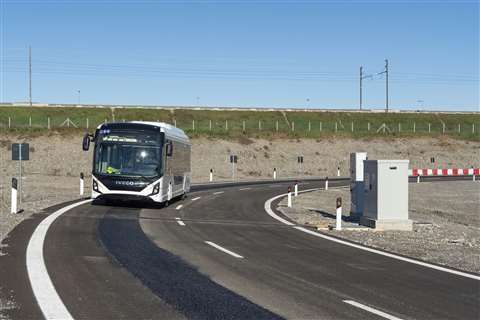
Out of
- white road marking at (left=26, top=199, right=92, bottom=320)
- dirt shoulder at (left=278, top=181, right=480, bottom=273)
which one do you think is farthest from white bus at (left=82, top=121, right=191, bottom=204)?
white road marking at (left=26, top=199, right=92, bottom=320)

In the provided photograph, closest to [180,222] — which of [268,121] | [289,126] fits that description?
[289,126]

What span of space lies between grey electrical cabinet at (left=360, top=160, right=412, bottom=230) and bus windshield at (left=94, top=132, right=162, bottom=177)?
26.8 feet

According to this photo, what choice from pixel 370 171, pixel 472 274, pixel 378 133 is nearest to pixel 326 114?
pixel 378 133

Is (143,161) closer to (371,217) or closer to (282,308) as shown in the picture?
(371,217)

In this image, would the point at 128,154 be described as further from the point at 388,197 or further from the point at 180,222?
Answer: the point at 388,197

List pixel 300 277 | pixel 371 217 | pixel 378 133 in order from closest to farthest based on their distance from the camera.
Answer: pixel 300 277, pixel 371 217, pixel 378 133

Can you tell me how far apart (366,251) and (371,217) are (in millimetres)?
5097

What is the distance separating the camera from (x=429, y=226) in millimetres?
19469

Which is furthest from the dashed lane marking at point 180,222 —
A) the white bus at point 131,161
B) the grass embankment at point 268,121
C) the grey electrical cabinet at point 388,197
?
the grass embankment at point 268,121

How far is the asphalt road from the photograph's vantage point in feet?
25.4

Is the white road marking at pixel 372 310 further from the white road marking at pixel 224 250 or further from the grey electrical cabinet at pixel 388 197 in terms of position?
the grey electrical cabinet at pixel 388 197

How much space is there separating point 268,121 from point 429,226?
7039cm

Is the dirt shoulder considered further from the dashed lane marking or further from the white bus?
the white bus

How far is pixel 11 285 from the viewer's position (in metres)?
8.81
